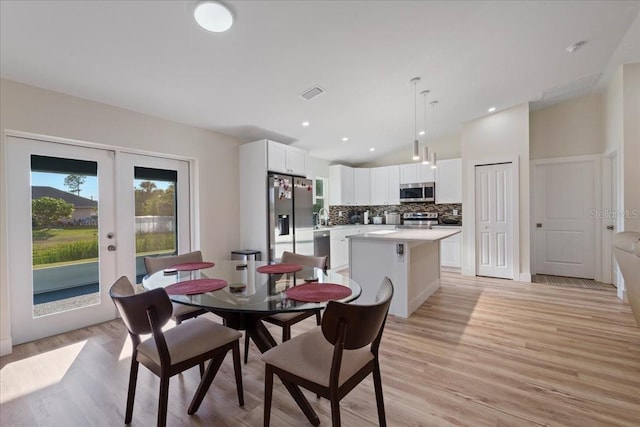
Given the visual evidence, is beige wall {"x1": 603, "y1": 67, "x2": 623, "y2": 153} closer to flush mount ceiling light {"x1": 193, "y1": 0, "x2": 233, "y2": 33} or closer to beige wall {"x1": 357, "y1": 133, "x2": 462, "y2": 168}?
beige wall {"x1": 357, "y1": 133, "x2": 462, "y2": 168}

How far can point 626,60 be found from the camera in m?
3.54

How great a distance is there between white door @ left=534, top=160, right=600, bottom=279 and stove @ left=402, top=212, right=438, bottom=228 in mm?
1760

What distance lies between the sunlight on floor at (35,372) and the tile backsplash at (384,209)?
4975mm

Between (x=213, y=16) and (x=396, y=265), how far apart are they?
288 centimetres

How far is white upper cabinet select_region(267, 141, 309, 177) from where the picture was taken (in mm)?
4277

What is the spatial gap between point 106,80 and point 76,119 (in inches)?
22.8

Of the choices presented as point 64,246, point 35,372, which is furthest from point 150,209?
point 35,372

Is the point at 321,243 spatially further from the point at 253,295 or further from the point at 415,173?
the point at 253,295

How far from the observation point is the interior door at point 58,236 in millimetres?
2662

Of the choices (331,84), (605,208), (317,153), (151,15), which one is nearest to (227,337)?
(151,15)

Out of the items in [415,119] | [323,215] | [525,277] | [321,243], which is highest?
[415,119]

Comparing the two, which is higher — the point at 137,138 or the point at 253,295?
the point at 137,138

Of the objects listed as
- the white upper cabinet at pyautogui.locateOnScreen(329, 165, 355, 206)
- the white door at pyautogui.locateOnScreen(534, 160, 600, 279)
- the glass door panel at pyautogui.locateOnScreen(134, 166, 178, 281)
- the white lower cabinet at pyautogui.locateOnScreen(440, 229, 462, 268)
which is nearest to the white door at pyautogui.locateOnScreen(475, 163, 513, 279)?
the white lower cabinet at pyautogui.locateOnScreen(440, 229, 462, 268)

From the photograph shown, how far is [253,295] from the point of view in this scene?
68.8 inches
